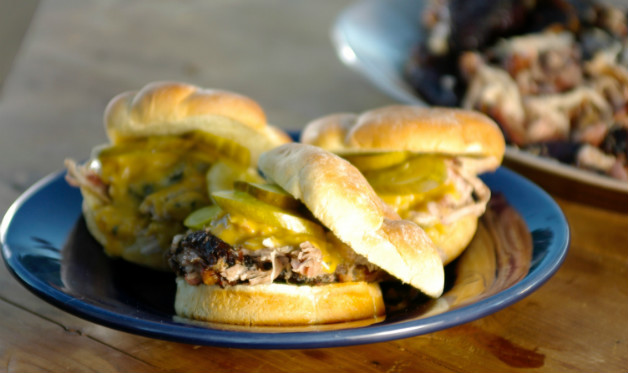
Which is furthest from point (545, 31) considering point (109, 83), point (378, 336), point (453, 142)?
point (378, 336)

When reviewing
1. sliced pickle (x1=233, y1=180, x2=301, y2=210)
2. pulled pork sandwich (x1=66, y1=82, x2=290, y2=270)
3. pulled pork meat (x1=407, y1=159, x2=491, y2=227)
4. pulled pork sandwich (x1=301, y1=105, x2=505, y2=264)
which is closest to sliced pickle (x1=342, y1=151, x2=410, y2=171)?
pulled pork sandwich (x1=301, y1=105, x2=505, y2=264)

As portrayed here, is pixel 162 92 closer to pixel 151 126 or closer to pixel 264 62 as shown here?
pixel 151 126

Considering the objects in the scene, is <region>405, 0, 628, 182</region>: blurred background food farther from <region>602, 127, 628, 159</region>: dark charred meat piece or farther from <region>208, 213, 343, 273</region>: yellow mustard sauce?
<region>208, 213, 343, 273</region>: yellow mustard sauce

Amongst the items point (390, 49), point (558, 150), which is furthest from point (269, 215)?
point (390, 49)

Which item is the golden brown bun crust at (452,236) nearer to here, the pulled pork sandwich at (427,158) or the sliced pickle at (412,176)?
the pulled pork sandwich at (427,158)

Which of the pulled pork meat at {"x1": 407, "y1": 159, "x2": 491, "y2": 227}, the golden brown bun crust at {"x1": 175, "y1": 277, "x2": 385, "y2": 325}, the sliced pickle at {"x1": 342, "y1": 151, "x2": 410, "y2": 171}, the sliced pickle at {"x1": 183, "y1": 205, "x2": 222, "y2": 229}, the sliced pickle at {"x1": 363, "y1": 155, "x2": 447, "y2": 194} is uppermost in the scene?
the sliced pickle at {"x1": 183, "y1": 205, "x2": 222, "y2": 229}

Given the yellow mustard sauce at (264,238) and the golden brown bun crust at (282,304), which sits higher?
the yellow mustard sauce at (264,238)

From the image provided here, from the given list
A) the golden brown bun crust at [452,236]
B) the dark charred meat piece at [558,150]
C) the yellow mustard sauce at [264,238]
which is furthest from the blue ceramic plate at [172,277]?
the dark charred meat piece at [558,150]
